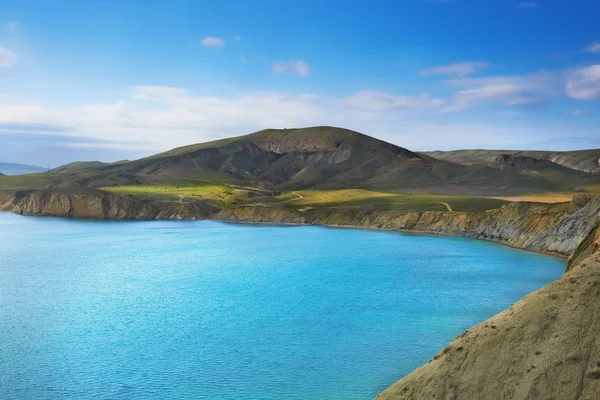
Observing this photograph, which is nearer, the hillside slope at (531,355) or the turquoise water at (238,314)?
the hillside slope at (531,355)

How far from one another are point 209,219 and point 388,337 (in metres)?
159

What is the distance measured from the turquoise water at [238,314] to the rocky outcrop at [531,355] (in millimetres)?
9658

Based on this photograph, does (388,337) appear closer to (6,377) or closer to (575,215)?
(6,377)

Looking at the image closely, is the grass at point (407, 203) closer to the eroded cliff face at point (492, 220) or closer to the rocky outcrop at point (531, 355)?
the eroded cliff face at point (492, 220)

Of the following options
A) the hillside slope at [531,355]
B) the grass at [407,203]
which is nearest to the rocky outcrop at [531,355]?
the hillside slope at [531,355]

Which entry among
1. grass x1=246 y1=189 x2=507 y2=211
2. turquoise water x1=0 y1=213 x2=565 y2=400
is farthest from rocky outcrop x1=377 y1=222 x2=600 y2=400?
grass x1=246 y1=189 x2=507 y2=211

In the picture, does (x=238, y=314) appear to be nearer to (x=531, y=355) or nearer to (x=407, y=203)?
(x=531, y=355)

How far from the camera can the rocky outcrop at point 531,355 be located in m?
21.5

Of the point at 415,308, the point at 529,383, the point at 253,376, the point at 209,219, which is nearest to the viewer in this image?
the point at 529,383

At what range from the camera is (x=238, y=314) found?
5356cm

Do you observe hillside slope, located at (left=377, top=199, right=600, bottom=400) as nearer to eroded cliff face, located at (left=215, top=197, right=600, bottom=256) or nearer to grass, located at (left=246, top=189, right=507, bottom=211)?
eroded cliff face, located at (left=215, top=197, right=600, bottom=256)

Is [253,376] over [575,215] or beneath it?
beneath

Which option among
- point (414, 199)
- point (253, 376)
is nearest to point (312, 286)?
point (253, 376)

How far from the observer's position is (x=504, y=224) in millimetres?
119188
